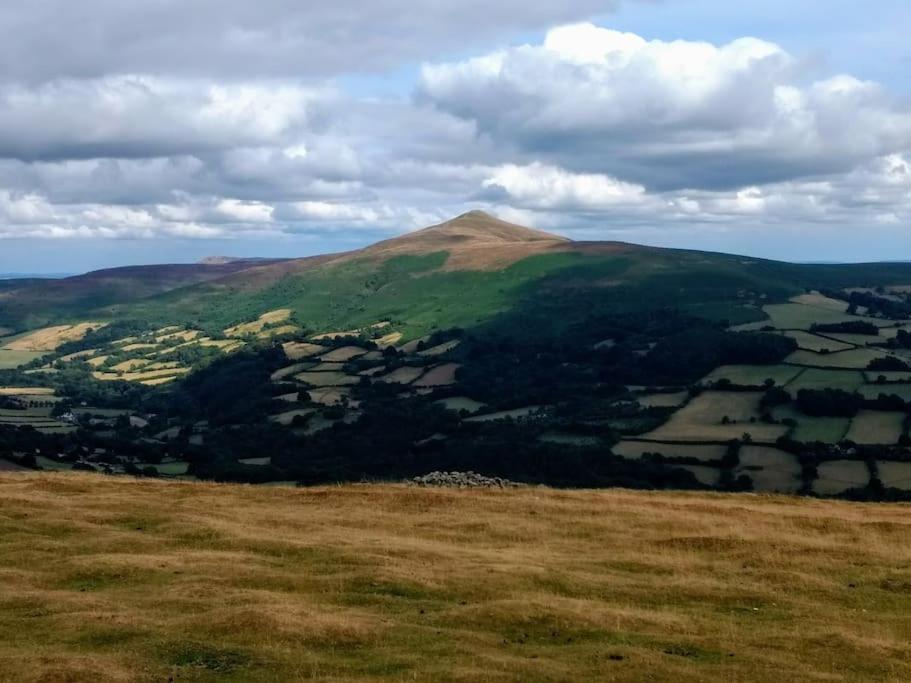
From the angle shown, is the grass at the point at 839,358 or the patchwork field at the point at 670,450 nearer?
the patchwork field at the point at 670,450

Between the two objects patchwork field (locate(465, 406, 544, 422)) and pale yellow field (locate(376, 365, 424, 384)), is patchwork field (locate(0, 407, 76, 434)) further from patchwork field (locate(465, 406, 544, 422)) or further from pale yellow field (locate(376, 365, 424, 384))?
patchwork field (locate(465, 406, 544, 422))

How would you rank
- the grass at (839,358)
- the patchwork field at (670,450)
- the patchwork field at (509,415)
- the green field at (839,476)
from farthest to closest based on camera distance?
the patchwork field at (509,415)
the grass at (839,358)
the patchwork field at (670,450)
the green field at (839,476)

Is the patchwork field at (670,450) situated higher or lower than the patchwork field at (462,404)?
higher

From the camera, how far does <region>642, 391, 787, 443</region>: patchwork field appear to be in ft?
367

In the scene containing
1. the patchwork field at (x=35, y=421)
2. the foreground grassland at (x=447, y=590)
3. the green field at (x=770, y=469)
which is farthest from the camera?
the patchwork field at (x=35, y=421)

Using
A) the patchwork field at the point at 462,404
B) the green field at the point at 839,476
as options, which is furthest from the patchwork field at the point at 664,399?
the green field at the point at 839,476

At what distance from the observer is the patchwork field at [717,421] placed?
112 m

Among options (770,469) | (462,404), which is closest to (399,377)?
(462,404)

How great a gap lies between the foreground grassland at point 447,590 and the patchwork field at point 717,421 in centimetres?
6514

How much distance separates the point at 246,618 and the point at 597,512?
23137mm

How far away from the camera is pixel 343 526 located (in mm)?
42062

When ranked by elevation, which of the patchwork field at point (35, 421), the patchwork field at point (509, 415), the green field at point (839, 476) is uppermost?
the green field at point (839, 476)

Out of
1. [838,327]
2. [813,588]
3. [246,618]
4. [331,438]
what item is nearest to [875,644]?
[813,588]

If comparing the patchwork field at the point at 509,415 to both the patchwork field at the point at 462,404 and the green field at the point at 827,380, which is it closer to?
the patchwork field at the point at 462,404
